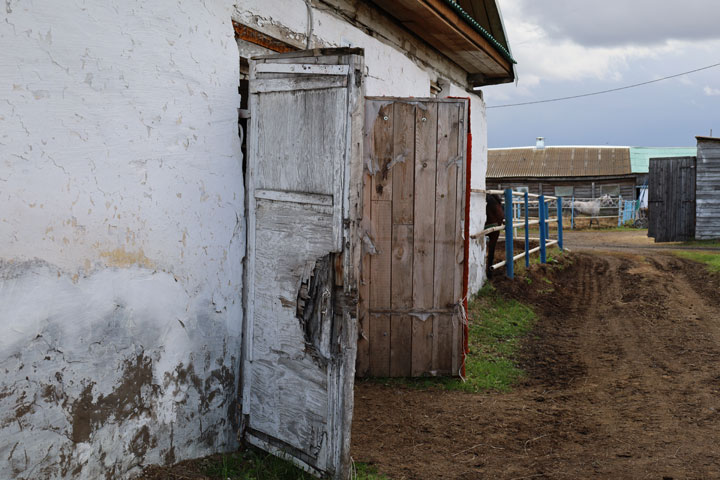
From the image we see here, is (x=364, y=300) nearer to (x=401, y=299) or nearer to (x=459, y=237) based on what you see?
(x=401, y=299)

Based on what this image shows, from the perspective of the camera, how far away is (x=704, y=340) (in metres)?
6.71

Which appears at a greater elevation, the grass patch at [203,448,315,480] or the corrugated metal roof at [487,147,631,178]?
the corrugated metal roof at [487,147,631,178]

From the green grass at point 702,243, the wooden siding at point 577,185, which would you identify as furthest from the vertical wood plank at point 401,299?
the wooden siding at point 577,185

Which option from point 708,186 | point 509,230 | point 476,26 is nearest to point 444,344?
point 476,26

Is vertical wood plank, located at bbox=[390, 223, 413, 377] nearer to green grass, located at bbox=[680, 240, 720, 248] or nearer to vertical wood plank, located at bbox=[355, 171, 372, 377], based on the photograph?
vertical wood plank, located at bbox=[355, 171, 372, 377]

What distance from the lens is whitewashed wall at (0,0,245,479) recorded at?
8.26 feet

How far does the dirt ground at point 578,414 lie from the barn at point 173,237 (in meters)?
0.91

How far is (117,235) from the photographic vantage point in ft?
9.61

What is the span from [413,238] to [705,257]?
10.1 m

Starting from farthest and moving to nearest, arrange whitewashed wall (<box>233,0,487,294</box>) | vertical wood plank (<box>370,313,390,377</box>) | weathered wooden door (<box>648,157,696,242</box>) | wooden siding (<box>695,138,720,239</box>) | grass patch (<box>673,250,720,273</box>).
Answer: weathered wooden door (<box>648,157,696,242</box>) → wooden siding (<box>695,138,720,239</box>) → grass patch (<box>673,250,720,273</box>) → vertical wood plank (<box>370,313,390,377</box>) → whitewashed wall (<box>233,0,487,294</box>)

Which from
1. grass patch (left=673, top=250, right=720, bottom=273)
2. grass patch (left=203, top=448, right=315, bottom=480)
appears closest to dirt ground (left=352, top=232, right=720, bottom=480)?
grass patch (left=203, top=448, right=315, bottom=480)

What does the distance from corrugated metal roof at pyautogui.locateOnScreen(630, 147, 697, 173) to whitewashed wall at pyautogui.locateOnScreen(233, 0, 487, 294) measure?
76.6ft

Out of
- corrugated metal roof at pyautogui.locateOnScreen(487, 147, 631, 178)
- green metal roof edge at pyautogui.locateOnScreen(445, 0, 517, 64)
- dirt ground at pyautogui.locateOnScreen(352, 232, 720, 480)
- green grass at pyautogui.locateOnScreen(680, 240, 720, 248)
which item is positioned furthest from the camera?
corrugated metal roof at pyautogui.locateOnScreen(487, 147, 631, 178)

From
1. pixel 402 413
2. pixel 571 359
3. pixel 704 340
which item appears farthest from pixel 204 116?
pixel 704 340
